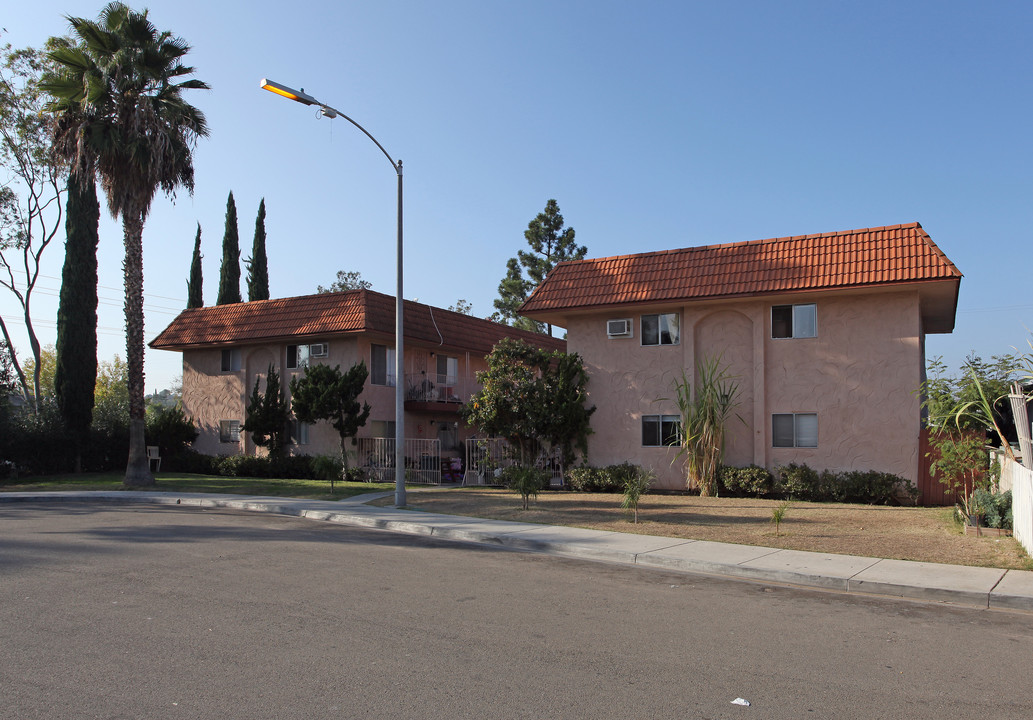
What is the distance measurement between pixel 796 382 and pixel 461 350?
16082 millimetres

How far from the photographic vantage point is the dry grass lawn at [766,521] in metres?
11.9

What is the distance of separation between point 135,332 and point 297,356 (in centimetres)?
689

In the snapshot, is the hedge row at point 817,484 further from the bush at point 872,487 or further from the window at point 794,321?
the window at point 794,321

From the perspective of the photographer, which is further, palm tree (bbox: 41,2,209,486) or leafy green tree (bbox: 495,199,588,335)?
leafy green tree (bbox: 495,199,588,335)

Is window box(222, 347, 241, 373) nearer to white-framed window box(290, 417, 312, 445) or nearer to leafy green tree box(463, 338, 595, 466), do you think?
white-framed window box(290, 417, 312, 445)

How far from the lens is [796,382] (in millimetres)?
21047

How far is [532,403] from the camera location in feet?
74.6

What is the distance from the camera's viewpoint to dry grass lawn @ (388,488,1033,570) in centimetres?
1188

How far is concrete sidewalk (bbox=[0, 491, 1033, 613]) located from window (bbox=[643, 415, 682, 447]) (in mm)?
8201

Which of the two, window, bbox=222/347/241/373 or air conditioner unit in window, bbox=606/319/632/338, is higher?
air conditioner unit in window, bbox=606/319/632/338

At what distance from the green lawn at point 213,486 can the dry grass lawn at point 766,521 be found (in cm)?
252

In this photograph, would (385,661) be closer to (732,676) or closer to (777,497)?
(732,676)

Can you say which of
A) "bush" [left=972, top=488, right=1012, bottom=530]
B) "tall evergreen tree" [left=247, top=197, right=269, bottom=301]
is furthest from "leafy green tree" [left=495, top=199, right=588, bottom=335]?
"bush" [left=972, top=488, right=1012, bottom=530]

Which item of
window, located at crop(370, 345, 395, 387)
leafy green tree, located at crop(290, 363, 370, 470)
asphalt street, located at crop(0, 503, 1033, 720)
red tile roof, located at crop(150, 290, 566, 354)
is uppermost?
red tile roof, located at crop(150, 290, 566, 354)
